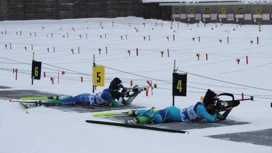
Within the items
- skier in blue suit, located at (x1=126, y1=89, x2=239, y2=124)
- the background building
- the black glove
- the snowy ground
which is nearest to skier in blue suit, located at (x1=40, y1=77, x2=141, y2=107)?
the snowy ground

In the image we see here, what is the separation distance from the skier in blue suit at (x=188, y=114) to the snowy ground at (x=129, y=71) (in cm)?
82

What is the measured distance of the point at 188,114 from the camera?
779 inches

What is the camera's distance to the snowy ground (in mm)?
16875

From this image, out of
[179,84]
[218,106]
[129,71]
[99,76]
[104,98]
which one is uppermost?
[129,71]

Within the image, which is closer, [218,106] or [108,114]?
[218,106]

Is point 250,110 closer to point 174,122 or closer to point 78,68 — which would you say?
point 174,122

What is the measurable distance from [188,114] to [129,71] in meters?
16.9

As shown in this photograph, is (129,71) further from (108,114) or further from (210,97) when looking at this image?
(210,97)

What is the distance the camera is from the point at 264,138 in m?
17.2

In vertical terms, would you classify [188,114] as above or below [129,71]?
below

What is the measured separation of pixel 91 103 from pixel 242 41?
24.2m

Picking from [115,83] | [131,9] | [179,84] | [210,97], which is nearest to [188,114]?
[210,97]

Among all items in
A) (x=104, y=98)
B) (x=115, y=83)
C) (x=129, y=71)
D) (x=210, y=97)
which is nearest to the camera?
(x=210, y=97)

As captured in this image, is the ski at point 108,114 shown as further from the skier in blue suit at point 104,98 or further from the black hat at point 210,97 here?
the black hat at point 210,97
